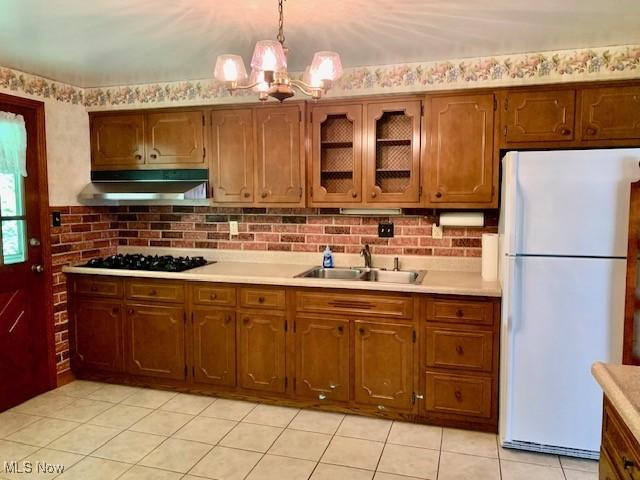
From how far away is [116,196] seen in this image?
3.59m

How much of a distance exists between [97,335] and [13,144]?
150 cm

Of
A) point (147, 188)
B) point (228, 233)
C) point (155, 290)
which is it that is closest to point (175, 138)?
point (147, 188)

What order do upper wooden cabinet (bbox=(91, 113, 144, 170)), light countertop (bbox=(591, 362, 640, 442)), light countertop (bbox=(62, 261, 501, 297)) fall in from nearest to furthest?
light countertop (bbox=(591, 362, 640, 442)) → light countertop (bbox=(62, 261, 501, 297)) → upper wooden cabinet (bbox=(91, 113, 144, 170))

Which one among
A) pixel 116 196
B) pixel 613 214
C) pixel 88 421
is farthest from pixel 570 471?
pixel 116 196

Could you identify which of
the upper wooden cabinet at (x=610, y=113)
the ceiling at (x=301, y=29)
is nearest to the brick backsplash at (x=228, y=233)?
the upper wooden cabinet at (x=610, y=113)

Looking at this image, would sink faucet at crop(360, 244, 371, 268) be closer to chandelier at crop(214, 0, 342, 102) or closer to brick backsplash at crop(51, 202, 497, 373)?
brick backsplash at crop(51, 202, 497, 373)

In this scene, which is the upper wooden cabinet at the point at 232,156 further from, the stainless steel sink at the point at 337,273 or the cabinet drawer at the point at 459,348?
the cabinet drawer at the point at 459,348

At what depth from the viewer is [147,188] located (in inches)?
140

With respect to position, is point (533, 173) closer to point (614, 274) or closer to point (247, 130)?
point (614, 274)

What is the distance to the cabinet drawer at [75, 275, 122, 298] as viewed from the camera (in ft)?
11.5

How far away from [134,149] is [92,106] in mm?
541

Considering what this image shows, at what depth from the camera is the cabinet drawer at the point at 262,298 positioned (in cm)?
314

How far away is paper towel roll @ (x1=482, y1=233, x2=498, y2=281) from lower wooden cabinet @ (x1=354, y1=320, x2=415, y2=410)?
621 millimetres

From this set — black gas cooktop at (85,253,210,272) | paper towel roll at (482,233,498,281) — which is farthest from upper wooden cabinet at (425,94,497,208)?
black gas cooktop at (85,253,210,272)
